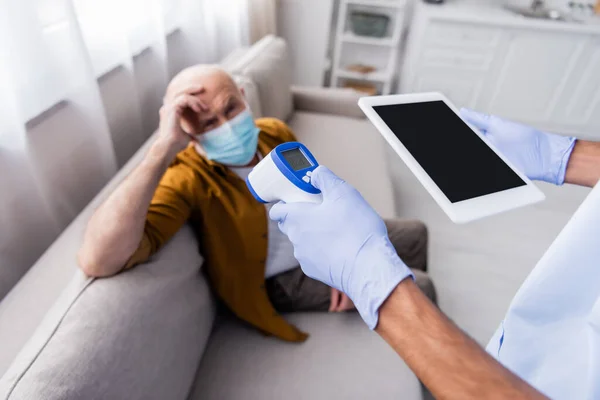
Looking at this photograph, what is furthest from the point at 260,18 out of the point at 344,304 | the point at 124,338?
the point at 124,338

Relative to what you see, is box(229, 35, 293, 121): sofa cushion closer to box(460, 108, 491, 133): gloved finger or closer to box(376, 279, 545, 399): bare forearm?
box(460, 108, 491, 133): gloved finger

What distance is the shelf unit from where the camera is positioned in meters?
2.86

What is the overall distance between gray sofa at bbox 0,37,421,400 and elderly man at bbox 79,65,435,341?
0.16ft

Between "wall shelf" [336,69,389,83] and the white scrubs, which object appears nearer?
the white scrubs

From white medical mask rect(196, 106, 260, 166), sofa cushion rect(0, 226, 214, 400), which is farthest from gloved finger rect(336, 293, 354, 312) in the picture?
white medical mask rect(196, 106, 260, 166)

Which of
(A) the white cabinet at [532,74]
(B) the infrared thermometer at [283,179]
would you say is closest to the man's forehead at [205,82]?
(B) the infrared thermometer at [283,179]

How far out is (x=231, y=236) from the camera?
104 cm

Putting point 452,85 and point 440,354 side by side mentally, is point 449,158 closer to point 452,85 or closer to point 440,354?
point 440,354

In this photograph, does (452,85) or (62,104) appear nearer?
(62,104)

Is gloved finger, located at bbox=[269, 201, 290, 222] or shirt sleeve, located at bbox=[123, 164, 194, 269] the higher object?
gloved finger, located at bbox=[269, 201, 290, 222]

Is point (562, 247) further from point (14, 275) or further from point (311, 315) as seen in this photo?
point (14, 275)

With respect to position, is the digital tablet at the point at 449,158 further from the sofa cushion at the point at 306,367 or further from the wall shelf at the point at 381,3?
the wall shelf at the point at 381,3

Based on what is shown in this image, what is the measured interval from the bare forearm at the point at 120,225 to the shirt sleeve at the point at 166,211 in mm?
43

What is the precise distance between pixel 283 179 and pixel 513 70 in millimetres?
2878
